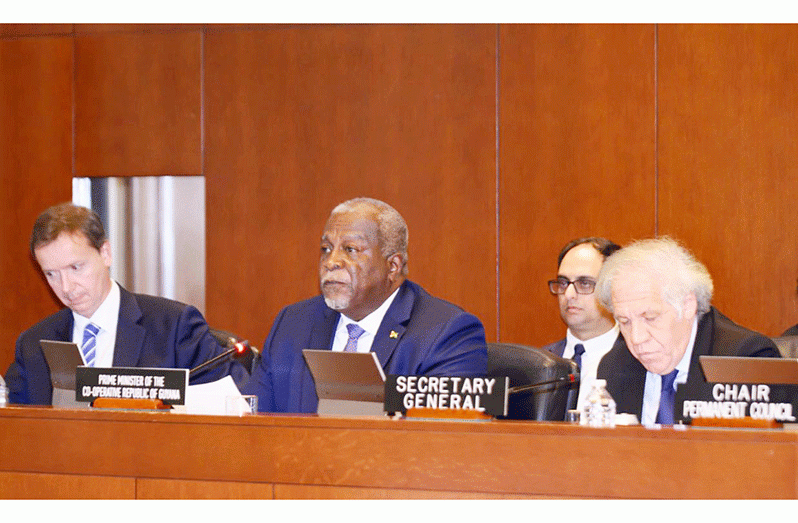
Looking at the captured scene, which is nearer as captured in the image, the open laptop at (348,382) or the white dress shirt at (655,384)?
the open laptop at (348,382)

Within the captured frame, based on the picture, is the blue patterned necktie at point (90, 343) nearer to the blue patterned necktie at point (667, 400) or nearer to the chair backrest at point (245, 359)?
the chair backrest at point (245, 359)

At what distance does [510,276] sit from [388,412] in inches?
112

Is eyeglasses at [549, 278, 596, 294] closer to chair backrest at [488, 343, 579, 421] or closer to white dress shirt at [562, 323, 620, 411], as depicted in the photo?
white dress shirt at [562, 323, 620, 411]

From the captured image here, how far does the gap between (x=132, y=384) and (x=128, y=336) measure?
0.96 m

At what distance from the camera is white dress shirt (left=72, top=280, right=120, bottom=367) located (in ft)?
11.0

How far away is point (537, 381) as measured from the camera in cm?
280

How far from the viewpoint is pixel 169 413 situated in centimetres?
212

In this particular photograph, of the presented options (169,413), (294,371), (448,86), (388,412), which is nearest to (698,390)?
(388,412)

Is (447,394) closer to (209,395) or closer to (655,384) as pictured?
(209,395)

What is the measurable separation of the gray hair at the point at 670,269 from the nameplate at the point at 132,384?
1.13 m

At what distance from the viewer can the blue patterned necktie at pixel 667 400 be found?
255 cm

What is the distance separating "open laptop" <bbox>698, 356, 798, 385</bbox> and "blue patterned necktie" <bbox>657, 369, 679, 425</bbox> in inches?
17.2

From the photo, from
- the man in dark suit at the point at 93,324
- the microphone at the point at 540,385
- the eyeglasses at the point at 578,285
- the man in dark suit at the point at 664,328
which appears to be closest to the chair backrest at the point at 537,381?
the microphone at the point at 540,385

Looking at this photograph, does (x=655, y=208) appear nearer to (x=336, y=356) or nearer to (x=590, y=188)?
(x=590, y=188)
